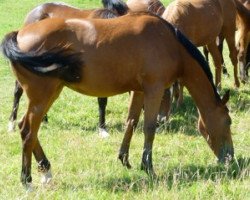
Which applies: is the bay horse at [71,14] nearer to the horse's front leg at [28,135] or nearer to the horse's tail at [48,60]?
the horse's front leg at [28,135]

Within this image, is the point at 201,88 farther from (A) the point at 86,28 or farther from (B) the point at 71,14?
(B) the point at 71,14

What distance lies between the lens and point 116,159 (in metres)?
6.05

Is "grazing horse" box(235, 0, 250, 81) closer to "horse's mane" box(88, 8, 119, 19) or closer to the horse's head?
"horse's mane" box(88, 8, 119, 19)

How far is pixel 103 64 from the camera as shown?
5.21m

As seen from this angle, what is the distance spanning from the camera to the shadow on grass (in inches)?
192

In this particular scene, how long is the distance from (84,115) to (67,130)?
0.93 meters

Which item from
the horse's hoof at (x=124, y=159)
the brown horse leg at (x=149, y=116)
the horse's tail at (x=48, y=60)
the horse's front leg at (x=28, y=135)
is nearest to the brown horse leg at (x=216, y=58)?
the horse's hoof at (x=124, y=159)

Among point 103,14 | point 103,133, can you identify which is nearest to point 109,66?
point 103,133

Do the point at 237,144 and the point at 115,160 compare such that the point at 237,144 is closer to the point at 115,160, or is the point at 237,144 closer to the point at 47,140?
the point at 115,160

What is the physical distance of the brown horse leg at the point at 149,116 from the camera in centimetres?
532

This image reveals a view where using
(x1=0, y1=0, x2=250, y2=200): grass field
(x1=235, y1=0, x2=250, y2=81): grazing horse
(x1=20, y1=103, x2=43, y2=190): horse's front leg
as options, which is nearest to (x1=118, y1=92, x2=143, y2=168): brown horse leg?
(x1=0, y1=0, x2=250, y2=200): grass field

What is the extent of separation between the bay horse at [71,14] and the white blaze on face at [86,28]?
2334mm

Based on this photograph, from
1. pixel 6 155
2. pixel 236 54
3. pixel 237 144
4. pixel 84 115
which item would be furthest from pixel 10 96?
pixel 237 144

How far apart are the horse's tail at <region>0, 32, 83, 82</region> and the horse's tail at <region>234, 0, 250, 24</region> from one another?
20.3 ft
